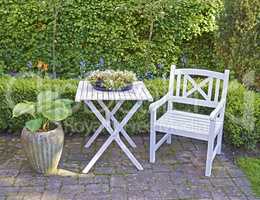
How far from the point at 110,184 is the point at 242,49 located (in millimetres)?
2618

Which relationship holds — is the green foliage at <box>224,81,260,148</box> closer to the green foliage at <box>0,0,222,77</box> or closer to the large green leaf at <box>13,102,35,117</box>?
the green foliage at <box>0,0,222,77</box>

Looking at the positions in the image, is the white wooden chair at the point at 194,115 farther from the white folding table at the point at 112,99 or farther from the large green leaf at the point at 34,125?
the large green leaf at the point at 34,125

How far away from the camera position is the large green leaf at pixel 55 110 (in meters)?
3.32

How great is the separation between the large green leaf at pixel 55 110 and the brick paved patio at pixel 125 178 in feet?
2.03

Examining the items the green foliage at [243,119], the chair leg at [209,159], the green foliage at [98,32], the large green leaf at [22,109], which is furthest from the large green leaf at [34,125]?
A: the green foliage at [98,32]

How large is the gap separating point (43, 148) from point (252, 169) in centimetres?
209

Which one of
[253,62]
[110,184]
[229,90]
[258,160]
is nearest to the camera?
[110,184]

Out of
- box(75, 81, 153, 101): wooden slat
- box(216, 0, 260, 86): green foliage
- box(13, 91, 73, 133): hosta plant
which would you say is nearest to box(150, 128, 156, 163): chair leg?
box(75, 81, 153, 101): wooden slat

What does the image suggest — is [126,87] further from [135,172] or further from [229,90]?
[229,90]

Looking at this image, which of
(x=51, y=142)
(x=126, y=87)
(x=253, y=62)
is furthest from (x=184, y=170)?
(x=253, y=62)

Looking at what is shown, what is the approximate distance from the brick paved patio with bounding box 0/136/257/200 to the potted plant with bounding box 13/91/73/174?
0.55ft

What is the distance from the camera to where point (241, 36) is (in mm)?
4738

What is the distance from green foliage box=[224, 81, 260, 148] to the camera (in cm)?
396

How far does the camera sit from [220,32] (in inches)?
198
